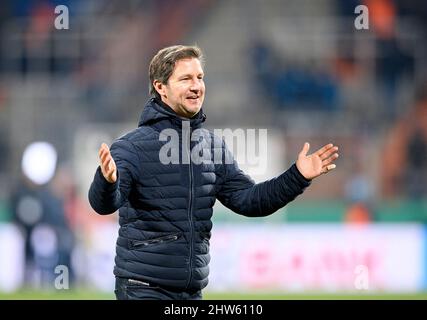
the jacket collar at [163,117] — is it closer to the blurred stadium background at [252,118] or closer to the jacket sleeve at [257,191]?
the jacket sleeve at [257,191]

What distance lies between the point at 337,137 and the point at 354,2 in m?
3.47

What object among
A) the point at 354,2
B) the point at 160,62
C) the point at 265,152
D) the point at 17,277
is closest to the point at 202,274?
the point at 160,62

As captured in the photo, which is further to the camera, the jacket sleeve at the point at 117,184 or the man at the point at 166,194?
the man at the point at 166,194

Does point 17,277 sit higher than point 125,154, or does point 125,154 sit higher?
point 125,154

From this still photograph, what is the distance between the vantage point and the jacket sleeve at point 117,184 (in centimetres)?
524

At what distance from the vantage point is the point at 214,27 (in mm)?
21219

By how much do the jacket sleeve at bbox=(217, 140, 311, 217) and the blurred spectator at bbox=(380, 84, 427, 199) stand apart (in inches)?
479

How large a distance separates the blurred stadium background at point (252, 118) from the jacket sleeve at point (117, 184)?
27.5 ft
